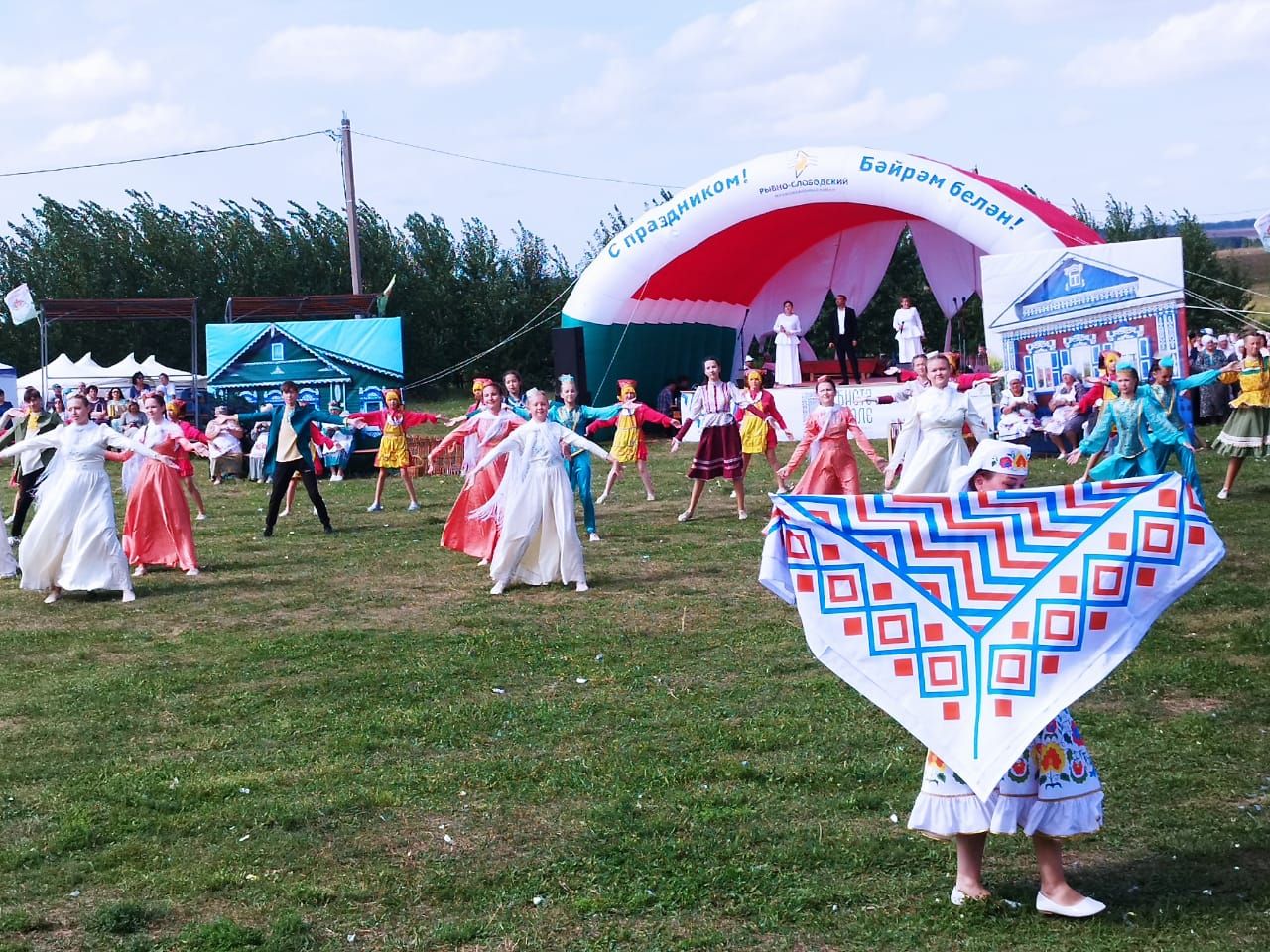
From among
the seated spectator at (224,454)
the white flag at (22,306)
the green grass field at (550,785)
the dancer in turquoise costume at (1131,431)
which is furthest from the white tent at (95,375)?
the dancer in turquoise costume at (1131,431)

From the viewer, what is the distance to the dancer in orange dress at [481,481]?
13.9 metres

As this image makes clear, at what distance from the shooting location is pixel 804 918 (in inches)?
204

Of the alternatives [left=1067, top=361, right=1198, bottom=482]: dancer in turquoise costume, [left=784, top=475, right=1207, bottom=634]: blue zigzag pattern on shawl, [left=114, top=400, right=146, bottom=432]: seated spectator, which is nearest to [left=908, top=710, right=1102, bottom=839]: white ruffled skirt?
[left=784, top=475, right=1207, bottom=634]: blue zigzag pattern on shawl

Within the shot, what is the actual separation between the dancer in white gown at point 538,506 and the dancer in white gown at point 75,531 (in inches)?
133

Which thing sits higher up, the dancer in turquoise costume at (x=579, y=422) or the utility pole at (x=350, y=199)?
the utility pole at (x=350, y=199)

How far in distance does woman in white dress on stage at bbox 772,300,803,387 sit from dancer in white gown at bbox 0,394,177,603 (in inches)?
724

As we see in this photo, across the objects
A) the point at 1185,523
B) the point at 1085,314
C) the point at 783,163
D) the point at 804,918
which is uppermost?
the point at 783,163

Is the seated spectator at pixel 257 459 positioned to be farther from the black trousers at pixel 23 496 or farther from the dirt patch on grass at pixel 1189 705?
the dirt patch on grass at pixel 1189 705

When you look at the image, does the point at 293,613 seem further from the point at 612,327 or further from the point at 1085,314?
the point at 612,327

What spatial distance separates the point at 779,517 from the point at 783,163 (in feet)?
70.9

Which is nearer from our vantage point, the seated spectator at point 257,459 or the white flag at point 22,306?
the seated spectator at point 257,459

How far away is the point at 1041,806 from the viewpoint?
495 centimetres

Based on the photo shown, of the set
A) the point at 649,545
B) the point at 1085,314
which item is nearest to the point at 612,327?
the point at 1085,314

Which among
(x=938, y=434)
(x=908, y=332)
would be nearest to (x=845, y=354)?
(x=908, y=332)
